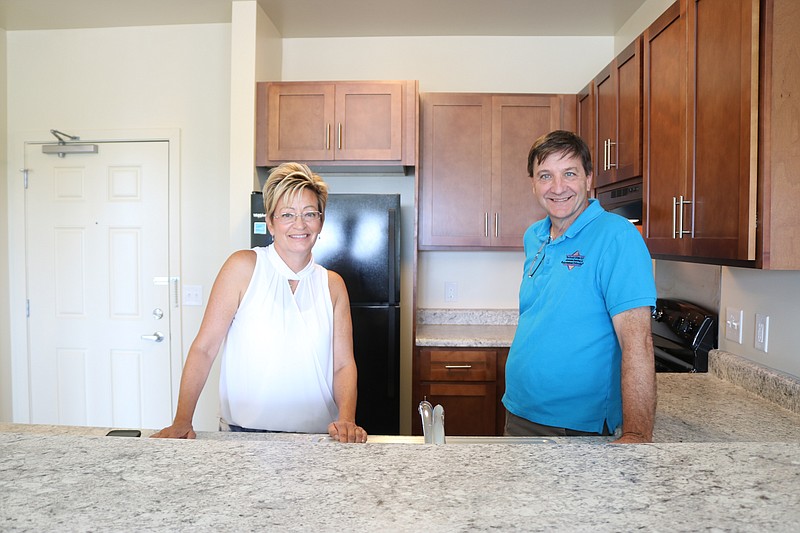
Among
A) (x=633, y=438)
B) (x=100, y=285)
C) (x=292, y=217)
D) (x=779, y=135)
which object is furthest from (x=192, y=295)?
(x=779, y=135)

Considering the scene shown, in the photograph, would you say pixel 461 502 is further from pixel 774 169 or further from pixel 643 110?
pixel 643 110

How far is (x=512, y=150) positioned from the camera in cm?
315

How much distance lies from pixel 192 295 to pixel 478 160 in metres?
1.86

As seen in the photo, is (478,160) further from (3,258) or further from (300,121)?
(3,258)

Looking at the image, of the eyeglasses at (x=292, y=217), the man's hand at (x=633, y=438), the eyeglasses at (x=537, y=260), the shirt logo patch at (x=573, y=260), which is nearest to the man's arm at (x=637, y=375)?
the man's hand at (x=633, y=438)

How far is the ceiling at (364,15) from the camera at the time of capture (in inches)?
118

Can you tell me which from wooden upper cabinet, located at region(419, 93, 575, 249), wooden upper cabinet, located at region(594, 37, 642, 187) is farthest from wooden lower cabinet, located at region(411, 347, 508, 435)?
wooden upper cabinet, located at region(594, 37, 642, 187)

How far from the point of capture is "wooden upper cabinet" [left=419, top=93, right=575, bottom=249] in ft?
10.3

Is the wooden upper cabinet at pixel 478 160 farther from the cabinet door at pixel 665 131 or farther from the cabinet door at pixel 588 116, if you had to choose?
the cabinet door at pixel 665 131

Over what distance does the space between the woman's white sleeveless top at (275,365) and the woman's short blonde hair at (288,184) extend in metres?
0.22

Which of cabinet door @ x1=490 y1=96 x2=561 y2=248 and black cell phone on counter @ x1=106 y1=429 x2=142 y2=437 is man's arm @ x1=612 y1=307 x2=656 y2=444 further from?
cabinet door @ x1=490 y1=96 x2=561 y2=248

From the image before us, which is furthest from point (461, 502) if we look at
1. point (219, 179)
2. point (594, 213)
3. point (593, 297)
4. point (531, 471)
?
point (219, 179)

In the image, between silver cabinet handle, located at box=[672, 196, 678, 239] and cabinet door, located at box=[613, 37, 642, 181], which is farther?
cabinet door, located at box=[613, 37, 642, 181]

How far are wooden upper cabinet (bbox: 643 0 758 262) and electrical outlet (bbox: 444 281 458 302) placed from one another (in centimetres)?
154
